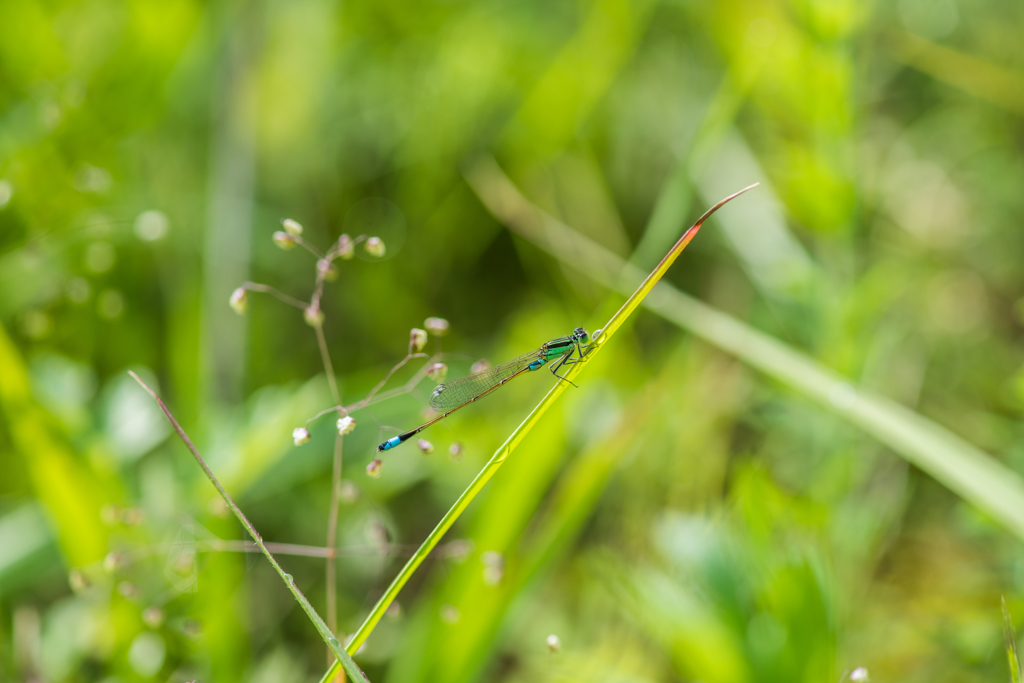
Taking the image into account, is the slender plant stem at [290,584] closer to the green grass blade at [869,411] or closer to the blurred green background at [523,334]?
the blurred green background at [523,334]

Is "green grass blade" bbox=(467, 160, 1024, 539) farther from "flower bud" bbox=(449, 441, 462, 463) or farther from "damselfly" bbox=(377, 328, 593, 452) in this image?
"flower bud" bbox=(449, 441, 462, 463)

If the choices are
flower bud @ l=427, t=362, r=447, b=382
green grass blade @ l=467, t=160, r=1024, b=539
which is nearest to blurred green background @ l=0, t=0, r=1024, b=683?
green grass blade @ l=467, t=160, r=1024, b=539

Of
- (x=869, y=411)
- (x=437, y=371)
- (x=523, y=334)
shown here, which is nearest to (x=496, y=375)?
(x=437, y=371)

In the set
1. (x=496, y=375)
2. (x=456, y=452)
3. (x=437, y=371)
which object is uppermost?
(x=496, y=375)

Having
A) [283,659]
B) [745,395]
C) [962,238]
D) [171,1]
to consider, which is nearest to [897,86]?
[962,238]

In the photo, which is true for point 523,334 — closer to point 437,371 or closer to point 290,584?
point 437,371

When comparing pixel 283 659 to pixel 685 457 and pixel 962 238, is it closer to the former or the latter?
pixel 685 457

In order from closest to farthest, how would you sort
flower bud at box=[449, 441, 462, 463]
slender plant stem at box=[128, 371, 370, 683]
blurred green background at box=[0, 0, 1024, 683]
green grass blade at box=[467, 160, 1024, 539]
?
slender plant stem at box=[128, 371, 370, 683] → flower bud at box=[449, 441, 462, 463] → green grass blade at box=[467, 160, 1024, 539] → blurred green background at box=[0, 0, 1024, 683]
